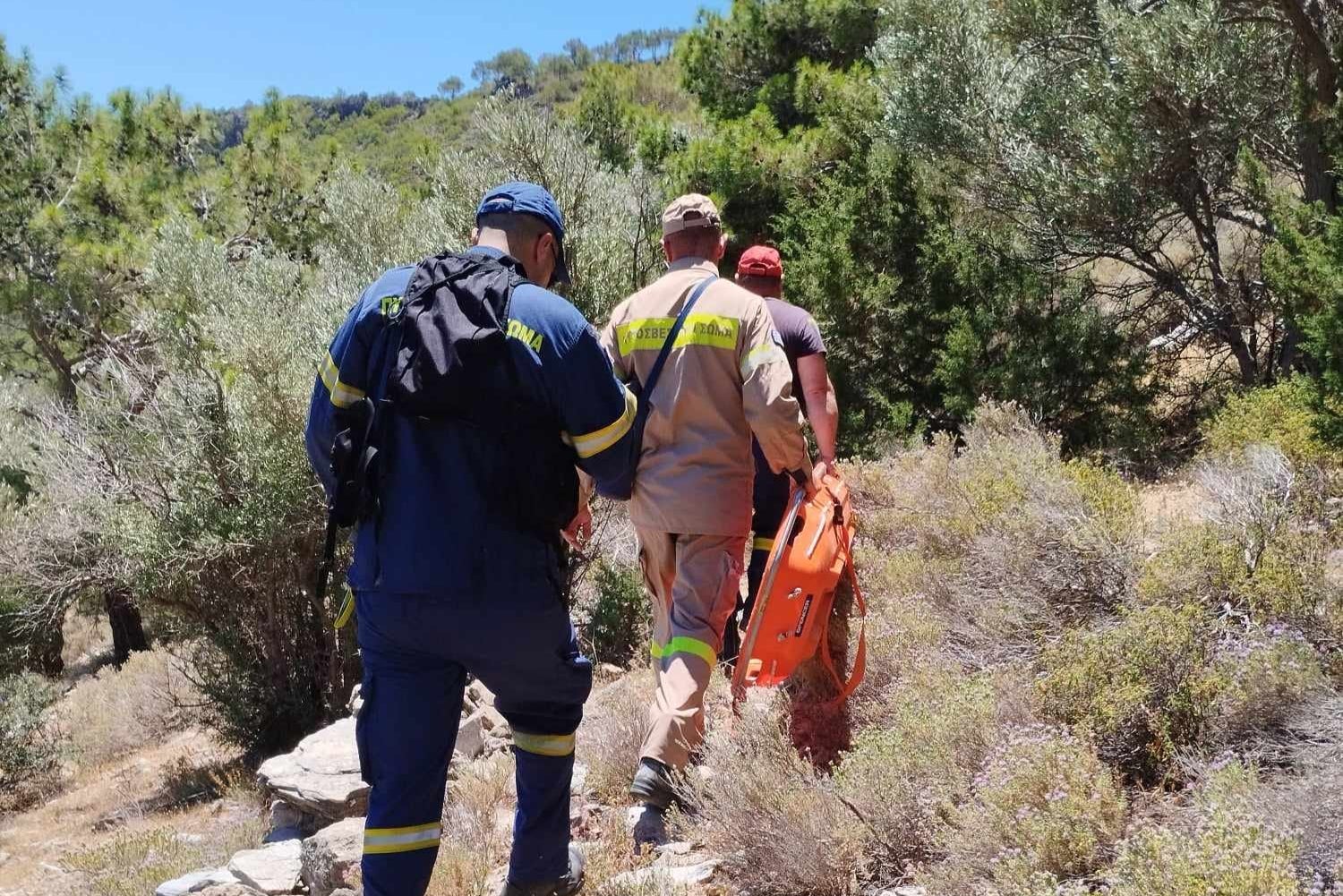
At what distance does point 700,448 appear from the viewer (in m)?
3.81

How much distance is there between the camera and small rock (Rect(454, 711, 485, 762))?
5203 mm

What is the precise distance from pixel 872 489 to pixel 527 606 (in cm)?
423

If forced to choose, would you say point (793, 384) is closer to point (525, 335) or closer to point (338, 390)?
point (525, 335)

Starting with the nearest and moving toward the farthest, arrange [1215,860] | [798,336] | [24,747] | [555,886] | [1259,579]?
[1215,860], [555,886], [1259,579], [798,336], [24,747]

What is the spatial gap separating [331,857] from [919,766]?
216 centimetres

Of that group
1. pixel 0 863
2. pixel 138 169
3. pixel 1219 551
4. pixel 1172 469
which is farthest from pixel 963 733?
pixel 138 169

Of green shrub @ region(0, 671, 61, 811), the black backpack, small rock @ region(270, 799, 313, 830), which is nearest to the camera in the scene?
the black backpack

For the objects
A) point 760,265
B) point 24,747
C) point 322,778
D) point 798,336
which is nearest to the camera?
point 798,336

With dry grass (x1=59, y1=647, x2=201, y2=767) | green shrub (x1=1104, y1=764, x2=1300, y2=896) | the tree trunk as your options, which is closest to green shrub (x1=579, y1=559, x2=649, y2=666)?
green shrub (x1=1104, y1=764, x2=1300, y2=896)

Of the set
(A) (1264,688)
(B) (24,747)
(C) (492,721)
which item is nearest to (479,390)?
(A) (1264,688)

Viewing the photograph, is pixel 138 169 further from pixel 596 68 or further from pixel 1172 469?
pixel 1172 469

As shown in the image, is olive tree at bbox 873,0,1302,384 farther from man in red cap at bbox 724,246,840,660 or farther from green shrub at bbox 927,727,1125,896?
green shrub at bbox 927,727,1125,896

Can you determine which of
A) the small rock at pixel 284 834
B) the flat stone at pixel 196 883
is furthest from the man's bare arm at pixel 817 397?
the small rock at pixel 284 834

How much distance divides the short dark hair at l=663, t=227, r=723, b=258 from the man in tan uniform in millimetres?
12
